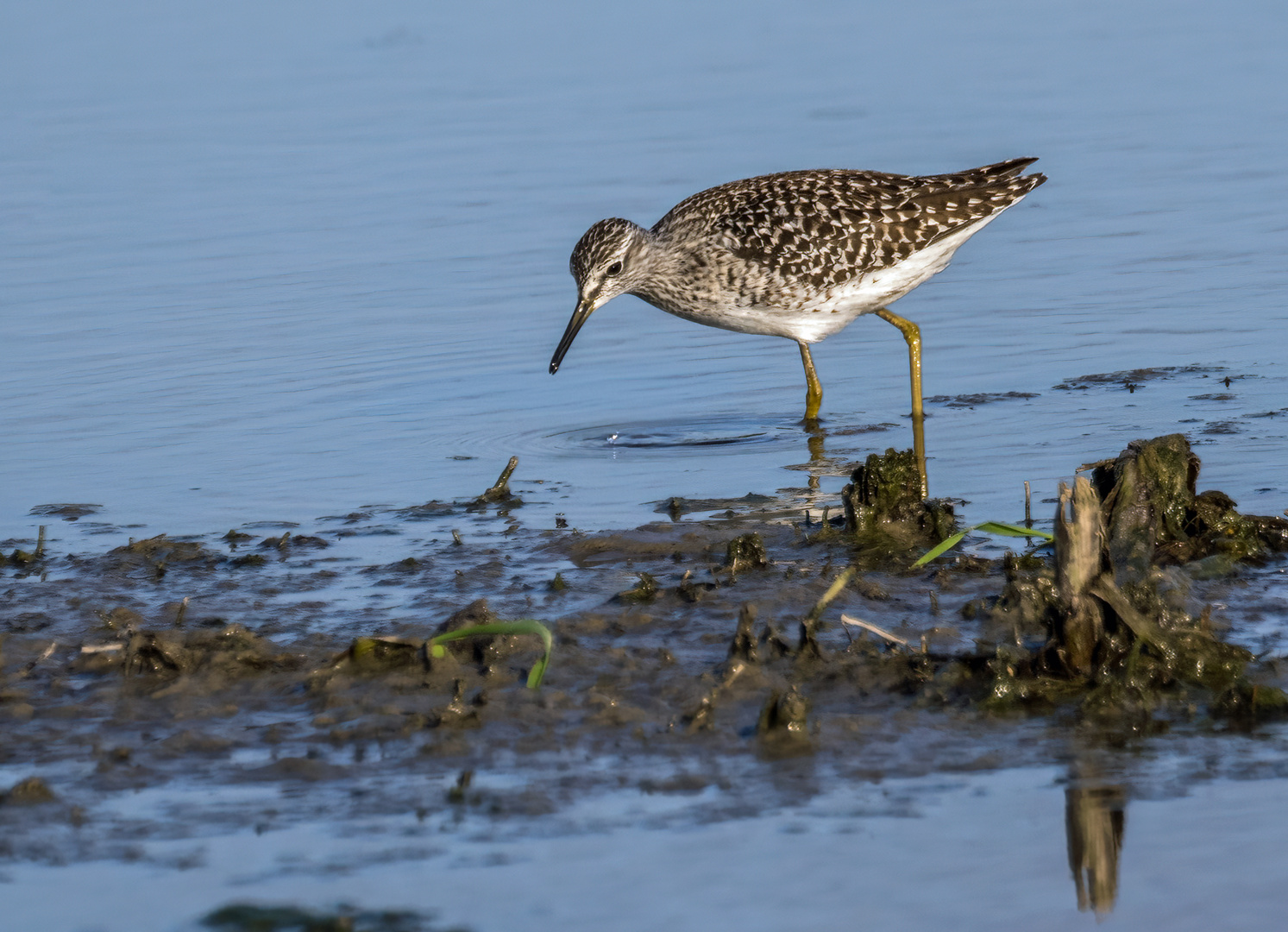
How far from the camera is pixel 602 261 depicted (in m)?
10.8

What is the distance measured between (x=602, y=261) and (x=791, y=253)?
3.81 ft

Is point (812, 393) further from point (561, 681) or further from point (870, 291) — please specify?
point (561, 681)

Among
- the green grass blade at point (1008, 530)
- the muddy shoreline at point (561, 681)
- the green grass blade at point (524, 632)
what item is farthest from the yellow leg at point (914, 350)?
the green grass blade at point (524, 632)

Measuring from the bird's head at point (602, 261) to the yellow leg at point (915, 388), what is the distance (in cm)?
165

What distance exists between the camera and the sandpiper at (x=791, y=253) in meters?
10.7

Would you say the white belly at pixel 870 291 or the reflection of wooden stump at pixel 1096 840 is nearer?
the reflection of wooden stump at pixel 1096 840

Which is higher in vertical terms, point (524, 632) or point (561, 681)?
point (524, 632)

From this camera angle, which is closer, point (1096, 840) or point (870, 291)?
point (1096, 840)

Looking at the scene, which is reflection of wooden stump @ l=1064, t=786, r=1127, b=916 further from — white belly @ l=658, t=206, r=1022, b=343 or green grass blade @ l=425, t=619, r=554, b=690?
white belly @ l=658, t=206, r=1022, b=343

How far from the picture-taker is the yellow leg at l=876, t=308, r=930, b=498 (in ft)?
31.4

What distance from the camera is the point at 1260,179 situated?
15.3m

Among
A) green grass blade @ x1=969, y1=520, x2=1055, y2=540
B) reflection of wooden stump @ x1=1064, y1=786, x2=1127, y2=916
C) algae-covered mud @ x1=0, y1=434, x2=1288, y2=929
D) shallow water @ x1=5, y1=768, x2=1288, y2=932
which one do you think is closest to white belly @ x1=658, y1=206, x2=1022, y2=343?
algae-covered mud @ x1=0, y1=434, x2=1288, y2=929

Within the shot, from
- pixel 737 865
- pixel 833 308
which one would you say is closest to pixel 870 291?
pixel 833 308

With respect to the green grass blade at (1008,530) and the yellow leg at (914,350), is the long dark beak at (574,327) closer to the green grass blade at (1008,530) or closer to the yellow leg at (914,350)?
the yellow leg at (914,350)
